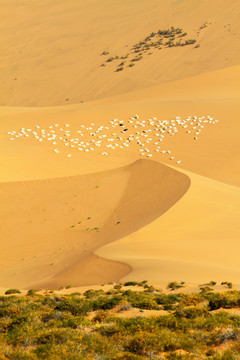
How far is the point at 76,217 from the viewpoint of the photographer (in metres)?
23.4

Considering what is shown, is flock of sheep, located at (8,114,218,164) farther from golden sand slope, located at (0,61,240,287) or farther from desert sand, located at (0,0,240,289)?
golden sand slope, located at (0,61,240,287)

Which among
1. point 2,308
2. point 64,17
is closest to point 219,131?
point 2,308

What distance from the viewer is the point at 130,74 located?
63094 millimetres

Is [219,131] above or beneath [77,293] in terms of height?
above

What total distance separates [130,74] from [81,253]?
46.5 meters

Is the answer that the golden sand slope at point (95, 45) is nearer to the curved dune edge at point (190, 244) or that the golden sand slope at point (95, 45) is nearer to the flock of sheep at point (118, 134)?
the flock of sheep at point (118, 134)

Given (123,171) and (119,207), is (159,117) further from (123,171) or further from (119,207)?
(119,207)

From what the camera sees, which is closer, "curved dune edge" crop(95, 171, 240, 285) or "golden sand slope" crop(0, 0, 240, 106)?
"curved dune edge" crop(95, 171, 240, 285)

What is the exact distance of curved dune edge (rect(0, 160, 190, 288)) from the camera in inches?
690

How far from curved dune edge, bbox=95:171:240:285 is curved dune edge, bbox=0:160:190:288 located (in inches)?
24.2

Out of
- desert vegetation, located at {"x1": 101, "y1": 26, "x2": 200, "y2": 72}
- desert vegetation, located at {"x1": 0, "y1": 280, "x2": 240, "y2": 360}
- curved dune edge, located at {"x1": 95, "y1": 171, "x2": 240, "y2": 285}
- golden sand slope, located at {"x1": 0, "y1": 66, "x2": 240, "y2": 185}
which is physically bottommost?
desert vegetation, located at {"x1": 0, "y1": 280, "x2": 240, "y2": 360}

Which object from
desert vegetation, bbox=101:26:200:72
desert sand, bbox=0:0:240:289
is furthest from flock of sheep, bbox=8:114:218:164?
desert vegetation, bbox=101:26:200:72

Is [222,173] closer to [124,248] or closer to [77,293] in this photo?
[124,248]

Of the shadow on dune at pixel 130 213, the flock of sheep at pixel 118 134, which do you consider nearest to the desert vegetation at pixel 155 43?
the flock of sheep at pixel 118 134
